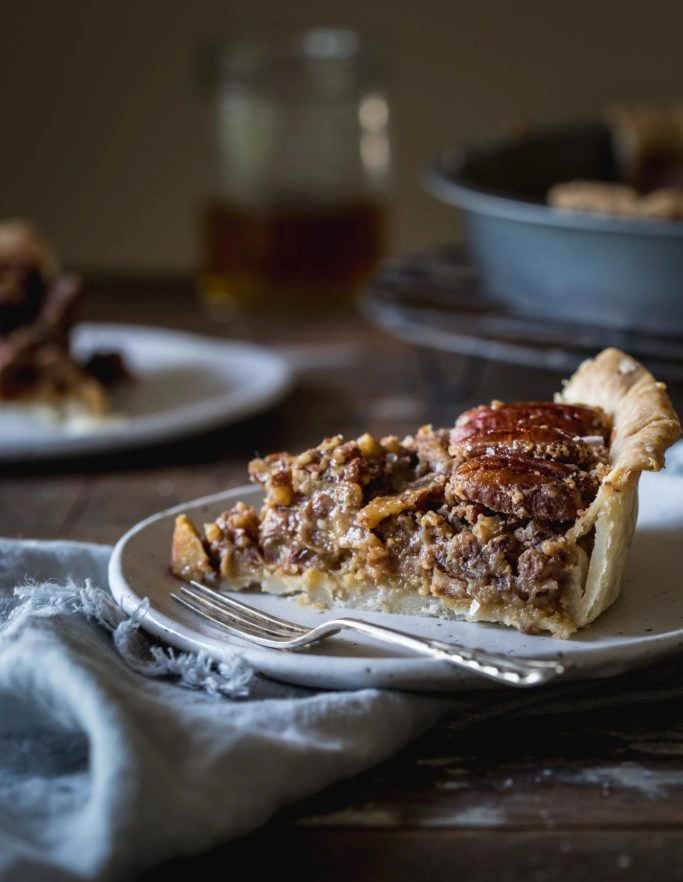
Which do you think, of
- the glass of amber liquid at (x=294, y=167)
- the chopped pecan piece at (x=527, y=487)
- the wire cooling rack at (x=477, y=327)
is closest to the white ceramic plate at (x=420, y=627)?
the chopped pecan piece at (x=527, y=487)

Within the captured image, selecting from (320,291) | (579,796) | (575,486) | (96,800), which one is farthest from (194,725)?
(320,291)

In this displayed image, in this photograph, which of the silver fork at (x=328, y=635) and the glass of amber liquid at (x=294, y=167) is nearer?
the silver fork at (x=328, y=635)

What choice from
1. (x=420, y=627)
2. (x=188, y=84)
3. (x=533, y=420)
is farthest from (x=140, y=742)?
(x=188, y=84)

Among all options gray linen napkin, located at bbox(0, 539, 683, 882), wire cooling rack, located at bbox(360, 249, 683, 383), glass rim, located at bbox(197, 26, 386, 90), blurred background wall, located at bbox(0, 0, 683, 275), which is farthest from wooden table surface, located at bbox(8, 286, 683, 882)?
blurred background wall, located at bbox(0, 0, 683, 275)

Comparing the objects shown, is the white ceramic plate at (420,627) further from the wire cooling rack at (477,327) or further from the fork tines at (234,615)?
the wire cooling rack at (477,327)

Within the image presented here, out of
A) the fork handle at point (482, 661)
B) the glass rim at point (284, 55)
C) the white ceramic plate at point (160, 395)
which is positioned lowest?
the white ceramic plate at point (160, 395)

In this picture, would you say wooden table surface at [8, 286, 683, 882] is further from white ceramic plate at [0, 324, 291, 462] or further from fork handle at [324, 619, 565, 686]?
white ceramic plate at [0, 324, 291, 462]

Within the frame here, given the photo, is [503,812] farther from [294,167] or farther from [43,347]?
[294,167]

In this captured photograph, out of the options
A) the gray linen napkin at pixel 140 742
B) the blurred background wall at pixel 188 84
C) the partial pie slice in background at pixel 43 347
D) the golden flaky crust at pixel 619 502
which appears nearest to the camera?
the gray linen napkin at pixel 140 742
